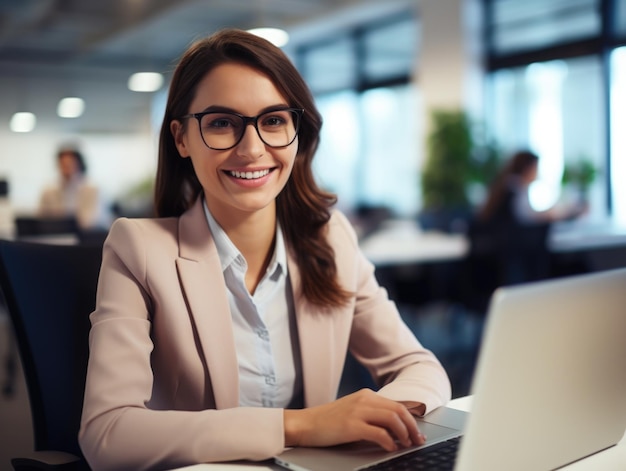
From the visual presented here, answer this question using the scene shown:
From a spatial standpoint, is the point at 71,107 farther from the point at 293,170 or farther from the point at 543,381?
the point at 543,381

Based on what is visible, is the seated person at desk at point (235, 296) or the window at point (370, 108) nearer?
the seated person at desk at point (235, 296)

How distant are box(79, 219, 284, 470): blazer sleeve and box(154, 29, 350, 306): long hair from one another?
0.62ft

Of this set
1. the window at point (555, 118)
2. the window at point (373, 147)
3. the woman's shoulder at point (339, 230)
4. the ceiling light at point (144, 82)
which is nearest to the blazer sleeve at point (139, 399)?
the woman's shoulder at point (339, 230)

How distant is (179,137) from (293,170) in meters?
0.25

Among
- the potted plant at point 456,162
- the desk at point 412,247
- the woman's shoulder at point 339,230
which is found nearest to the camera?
the woman's shoulder at point 339,230

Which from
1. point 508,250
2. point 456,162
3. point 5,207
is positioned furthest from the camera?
point 456,162

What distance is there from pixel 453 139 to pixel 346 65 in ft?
11.1

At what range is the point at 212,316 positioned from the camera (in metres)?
1.29

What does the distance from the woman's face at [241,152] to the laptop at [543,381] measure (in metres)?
0.53

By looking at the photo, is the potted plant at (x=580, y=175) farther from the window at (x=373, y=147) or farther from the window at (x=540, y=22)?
the window at (x=373, y=147)

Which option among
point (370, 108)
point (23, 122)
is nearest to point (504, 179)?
point (23, 122)

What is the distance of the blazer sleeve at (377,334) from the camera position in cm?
142

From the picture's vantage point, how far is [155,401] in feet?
4.39

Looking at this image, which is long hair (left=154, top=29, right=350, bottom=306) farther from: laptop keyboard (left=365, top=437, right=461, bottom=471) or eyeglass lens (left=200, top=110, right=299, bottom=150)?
laptop keyboard (left=365, top=437, right=461, bottom=471)
